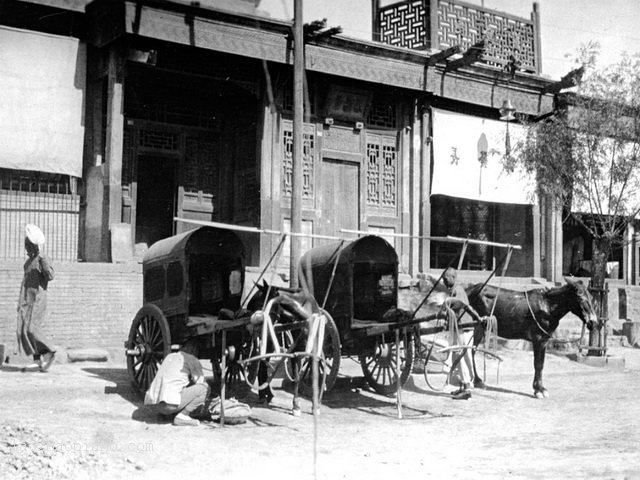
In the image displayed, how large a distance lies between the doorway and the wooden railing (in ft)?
19.2

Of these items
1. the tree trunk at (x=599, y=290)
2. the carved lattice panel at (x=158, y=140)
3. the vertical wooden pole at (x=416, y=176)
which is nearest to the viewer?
the tree trunk at (x=599, y=290)

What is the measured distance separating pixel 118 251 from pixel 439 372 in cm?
637

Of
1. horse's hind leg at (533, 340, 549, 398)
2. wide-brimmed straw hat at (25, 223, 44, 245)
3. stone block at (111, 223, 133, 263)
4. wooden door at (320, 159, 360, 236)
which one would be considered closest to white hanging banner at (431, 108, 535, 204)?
wooden door at (320, 159, 360, 236)

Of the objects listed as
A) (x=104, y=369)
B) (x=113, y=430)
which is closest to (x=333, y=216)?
(x=104, y=369)

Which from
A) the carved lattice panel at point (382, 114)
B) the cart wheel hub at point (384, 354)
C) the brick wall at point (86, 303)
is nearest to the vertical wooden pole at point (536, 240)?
the carved lattice panel at point (382, 114)

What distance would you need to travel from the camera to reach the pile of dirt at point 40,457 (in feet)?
19.3

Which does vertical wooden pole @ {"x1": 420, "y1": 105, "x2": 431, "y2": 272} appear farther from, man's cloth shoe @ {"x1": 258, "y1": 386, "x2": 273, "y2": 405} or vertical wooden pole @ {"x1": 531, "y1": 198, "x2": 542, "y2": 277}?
man's cloth shoe @ {"x1": 258, "y1": 386, "x2": 273, "y2": 405}

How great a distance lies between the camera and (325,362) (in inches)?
370

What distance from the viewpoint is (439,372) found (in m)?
12.7

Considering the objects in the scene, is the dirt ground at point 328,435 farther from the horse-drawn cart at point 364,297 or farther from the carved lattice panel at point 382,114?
the carved lattice panel at point 382,114

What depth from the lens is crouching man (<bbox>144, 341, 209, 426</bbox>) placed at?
8.20 metres

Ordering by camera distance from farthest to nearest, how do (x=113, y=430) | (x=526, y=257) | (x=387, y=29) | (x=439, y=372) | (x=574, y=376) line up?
(x=526, y=257)
(x=387, y=29)
(x=574, y=376)
(x=439, y=372)
(x=113, y=430)

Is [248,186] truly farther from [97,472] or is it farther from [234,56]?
[97,472]

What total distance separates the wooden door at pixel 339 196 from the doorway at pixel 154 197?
338 cm
